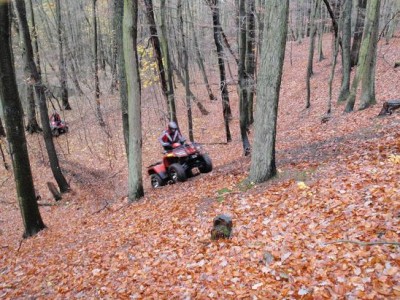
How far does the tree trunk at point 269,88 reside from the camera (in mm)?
6543

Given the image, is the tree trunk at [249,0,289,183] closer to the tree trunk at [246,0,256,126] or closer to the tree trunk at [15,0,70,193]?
the tree trunk at [246,0,256,126]

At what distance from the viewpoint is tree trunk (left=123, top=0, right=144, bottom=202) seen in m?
8.30

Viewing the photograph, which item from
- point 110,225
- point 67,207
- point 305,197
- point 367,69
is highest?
point 367,69

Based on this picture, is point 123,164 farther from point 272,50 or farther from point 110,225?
point 272,50

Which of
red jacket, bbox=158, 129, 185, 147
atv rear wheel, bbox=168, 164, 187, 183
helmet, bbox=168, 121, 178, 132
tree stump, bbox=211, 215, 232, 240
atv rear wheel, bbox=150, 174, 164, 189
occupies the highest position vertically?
helmet, bbox=168, 121, 178, 132

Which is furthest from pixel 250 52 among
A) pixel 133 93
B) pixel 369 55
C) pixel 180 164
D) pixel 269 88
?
pixel 269 88

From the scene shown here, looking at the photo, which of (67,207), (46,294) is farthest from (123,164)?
(46,294)

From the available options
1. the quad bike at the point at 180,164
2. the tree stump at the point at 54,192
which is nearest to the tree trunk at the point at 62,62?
the tree stump at the point at 54,192

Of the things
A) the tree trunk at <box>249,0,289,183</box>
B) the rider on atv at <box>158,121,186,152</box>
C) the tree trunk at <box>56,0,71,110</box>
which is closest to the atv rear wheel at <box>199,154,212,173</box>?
the rider on atv at <box>158,121,186,152</box>

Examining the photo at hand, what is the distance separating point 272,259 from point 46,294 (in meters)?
3.81

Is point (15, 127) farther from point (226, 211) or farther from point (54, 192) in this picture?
point (54, 192)

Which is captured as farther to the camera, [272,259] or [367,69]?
[367,69]

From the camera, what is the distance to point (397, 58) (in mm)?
19781

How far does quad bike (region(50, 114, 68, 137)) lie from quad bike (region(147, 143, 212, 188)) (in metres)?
12.2
